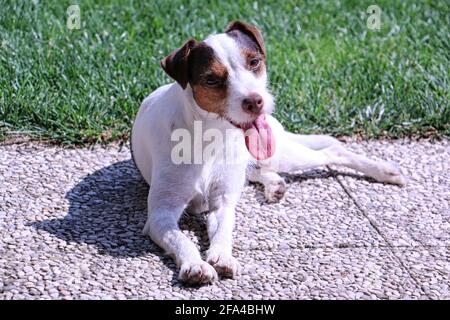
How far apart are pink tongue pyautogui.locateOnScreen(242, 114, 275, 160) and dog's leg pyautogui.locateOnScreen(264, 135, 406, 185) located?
2.33ft

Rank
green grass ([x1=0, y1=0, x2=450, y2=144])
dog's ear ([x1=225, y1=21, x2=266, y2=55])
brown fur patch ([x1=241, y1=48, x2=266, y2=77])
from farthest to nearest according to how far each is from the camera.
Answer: green grass ([x1=0, y1=0, x2=450, y2=144]) < dog's ear ([x1=225, y1=21, x2=266, y2=55]) < brown fur patch ([x1=241, y1=48, x2=266, y2=77])

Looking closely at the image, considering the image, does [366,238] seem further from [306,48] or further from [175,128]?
[306,48]

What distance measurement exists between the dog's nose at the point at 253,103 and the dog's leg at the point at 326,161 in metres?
1.31

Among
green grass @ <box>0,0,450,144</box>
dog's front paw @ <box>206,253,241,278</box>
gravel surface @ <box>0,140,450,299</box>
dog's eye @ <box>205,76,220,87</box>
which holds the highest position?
dog's eye @ <box>205,76,220,87</box>

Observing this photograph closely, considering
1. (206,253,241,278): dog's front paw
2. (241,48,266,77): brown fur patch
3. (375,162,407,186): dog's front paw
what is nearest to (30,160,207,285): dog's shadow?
(206,253,241,278): dog's front paw

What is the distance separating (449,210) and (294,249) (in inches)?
48.0

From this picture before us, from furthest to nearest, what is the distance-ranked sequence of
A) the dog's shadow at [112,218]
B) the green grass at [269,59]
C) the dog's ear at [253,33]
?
the green grass at [269,59] → the dog's ear at [253,33] → the dog's shadow at [112,218]

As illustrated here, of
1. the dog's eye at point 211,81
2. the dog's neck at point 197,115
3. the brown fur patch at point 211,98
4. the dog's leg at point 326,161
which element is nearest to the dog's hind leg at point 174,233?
the dog's neck at point 197,115

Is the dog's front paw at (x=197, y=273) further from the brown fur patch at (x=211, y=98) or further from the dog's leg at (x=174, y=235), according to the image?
the brown fur patch at (x=211, y=98)

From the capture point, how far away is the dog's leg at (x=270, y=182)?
18.6 feet

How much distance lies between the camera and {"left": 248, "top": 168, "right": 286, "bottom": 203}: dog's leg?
18.6 feet

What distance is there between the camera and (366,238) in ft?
16.8

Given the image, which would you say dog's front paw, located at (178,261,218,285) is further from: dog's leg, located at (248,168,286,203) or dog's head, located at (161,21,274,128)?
dog's leg, located at (248,168,286,203)
